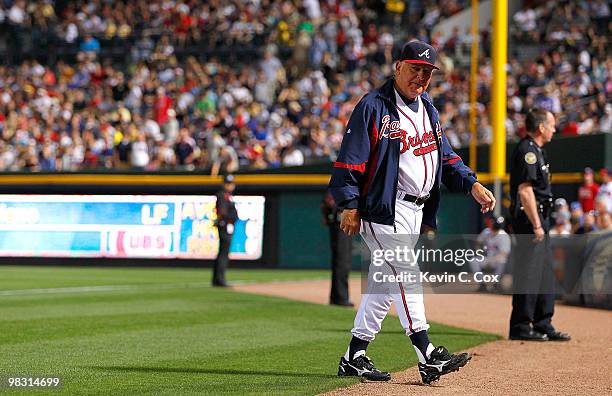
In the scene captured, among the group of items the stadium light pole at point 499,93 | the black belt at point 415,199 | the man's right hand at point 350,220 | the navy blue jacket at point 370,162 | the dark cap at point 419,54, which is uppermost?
the stadium light pole at point 499,93

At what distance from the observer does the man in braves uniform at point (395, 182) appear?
7.34 meters

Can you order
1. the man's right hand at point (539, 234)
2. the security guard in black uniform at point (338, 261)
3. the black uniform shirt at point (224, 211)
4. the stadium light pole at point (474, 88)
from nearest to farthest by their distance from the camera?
the man's right hand at point (539, 234) → the security guard in black uniform at point (338, 261) → the black uniform shirt at point (224, 211) → the stadium light pole at point (474, 88)

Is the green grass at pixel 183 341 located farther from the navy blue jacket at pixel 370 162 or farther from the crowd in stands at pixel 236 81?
the crowd in stands at pixel 236 81

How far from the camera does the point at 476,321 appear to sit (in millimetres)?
12594

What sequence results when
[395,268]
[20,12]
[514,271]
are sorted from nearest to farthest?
[395,268] → [514,271] → [20,12]

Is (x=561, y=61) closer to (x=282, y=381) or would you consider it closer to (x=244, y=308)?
(x=244, y=308)

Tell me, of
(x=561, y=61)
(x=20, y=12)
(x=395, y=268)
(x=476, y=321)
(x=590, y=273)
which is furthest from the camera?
(x=20, y=12)

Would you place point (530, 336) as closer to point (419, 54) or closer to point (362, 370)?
point (362, 370)

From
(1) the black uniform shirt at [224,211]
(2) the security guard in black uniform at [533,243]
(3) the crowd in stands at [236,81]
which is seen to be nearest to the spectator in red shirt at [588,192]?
Result: (3) the crowd in stands at [236,81]

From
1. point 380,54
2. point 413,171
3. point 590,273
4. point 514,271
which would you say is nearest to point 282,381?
point 413,171

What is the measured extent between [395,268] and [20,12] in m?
29.0

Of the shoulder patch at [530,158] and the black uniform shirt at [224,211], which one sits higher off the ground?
the shoulder patch at [530,158]

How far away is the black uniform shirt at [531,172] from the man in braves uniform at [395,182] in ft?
9.13

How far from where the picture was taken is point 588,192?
2050 cm
